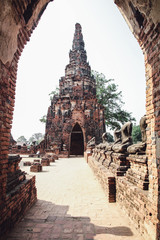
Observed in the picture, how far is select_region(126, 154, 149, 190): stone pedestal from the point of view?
104 inches

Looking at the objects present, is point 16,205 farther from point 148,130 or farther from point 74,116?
point 74,116

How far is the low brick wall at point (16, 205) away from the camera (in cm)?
226

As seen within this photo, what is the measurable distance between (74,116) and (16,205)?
15319 mm

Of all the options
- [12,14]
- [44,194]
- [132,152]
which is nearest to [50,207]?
[44,194]

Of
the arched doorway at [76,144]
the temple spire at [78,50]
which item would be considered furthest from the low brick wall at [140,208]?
the temple spire at [78,50]

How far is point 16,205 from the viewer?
2.70 meters

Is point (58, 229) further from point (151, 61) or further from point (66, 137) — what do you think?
point (66, 137)

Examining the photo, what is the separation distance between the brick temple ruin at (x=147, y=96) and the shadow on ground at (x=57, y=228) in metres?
0.18

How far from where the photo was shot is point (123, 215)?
9.95 feet

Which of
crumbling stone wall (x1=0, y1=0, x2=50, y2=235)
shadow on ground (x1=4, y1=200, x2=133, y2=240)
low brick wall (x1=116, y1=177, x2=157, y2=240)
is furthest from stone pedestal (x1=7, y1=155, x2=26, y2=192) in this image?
low brick wall (x1=116, y1=177, x2=157, y2=240)

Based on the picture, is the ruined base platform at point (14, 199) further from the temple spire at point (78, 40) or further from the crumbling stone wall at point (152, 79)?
the temple spire at point (78, 40)

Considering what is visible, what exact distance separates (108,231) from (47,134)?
55.1 ft

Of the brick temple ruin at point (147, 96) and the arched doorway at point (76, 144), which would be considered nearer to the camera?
the brick temple ruin at point (147, 96)

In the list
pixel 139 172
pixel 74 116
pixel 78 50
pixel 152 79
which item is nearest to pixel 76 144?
pixel 74 116
